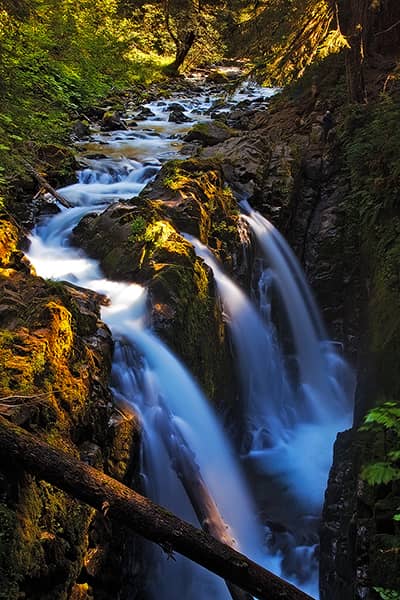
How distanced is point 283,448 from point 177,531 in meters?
4.40

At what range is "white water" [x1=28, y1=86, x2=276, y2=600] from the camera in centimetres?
451

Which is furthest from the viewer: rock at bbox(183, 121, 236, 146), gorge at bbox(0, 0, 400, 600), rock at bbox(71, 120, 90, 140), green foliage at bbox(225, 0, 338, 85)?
rock at bbox(71, 120, 90, 140)

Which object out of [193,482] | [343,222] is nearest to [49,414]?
[193,482]

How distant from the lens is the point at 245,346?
756cm

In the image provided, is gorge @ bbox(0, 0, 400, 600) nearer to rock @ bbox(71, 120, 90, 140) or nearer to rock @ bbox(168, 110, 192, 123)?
rock @ bbox(71, 120, 90, 140)

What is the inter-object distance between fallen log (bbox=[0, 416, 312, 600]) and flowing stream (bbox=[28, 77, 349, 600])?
5.93 feet

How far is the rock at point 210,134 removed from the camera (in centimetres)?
1282

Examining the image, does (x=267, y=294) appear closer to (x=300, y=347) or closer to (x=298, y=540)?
(x=300, y=347)

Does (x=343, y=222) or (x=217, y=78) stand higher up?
(x=217, y=78)

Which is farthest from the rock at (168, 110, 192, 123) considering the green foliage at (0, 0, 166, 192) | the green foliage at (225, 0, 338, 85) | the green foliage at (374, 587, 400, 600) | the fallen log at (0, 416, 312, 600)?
the green foliage at (374, 587, 400, 600)

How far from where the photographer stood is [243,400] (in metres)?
7.24

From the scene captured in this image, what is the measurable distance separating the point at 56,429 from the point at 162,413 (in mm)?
1850

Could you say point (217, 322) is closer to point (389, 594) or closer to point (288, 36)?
point (389, 594)

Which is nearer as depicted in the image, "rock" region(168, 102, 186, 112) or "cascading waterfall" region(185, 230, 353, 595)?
"cascading waterfall" region(185, 230, 353, 595)
